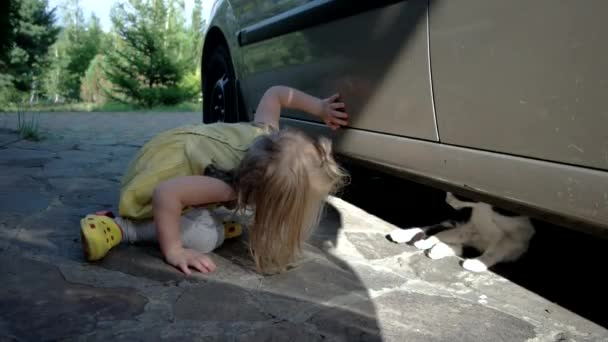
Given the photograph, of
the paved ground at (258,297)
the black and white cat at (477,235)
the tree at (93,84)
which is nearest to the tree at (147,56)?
the tree at (93,84)

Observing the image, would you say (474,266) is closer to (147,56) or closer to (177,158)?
(177,158)

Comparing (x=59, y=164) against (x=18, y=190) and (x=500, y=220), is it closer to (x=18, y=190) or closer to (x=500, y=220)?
(x=18, y=190)

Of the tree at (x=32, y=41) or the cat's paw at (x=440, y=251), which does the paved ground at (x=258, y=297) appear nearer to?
the cat's paw at (x=440, y=251)

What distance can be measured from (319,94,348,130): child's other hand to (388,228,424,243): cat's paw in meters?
0.49

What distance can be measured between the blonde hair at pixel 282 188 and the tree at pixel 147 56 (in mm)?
13132

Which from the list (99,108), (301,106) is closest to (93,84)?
(99,108)

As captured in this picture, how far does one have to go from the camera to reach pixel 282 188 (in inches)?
62.1

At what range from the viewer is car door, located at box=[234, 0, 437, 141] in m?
1.70

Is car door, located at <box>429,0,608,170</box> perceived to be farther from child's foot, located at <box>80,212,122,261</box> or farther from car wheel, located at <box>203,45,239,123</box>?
car wheel, located at <box>203,45,239,123</box>

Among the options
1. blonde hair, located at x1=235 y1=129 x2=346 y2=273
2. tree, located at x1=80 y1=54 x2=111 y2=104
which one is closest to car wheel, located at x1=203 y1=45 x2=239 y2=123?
blonde hair, located at x1=235 y1=129 x2=346 y2=273

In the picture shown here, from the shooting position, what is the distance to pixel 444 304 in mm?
1550

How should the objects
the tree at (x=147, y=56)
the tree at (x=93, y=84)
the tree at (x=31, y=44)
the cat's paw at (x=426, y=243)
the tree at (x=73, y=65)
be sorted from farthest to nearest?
1. the tree at (x=73, y=65)
2. the tree at (x=93, y=84)
3. the tree at (x=31, y=44)
4. the tree at (x=147, y=56)
5. the cat's paw at (x=426, y=243)

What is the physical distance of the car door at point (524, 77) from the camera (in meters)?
1.20

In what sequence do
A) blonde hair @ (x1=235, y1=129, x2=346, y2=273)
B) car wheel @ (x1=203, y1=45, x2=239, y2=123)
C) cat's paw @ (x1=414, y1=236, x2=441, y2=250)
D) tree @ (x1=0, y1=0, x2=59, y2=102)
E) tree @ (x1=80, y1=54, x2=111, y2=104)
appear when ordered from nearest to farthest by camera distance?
1. blonde hair @ (x1=235, y1=129, x2=346, y2=273)
2. cat's paw @ (x1=414, y1=236, x2=441, y2=250)
3. car wheel @ (x1=203, y1=45, x2=239, y2=123)
4. tree @ (x1=0, y1=0, x2=59, y2=102)
5. tree @ (x1=80, y1=54, x2=111, y2=104)
